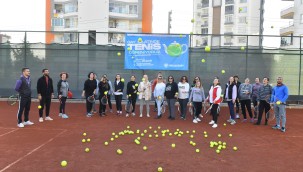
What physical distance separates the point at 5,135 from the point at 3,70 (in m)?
8.96

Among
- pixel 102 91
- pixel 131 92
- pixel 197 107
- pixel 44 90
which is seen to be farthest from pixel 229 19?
pixel 44 90

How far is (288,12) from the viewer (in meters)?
44.4

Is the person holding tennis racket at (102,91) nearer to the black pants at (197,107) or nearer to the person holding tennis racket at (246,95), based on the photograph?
the black pants at (197,107)

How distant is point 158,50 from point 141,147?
8.75 meters

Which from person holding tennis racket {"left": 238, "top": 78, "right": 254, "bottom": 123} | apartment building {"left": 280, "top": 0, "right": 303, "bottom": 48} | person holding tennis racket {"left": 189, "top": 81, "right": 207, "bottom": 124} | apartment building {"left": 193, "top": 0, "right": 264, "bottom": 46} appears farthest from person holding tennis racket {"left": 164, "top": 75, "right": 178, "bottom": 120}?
apartment building {"left": 193, "top": 0, "right": 264, "bottom": 46}

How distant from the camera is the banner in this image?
1525 cm

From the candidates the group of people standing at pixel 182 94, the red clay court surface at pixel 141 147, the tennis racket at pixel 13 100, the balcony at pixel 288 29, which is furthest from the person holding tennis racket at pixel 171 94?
the balcony at pixel 288 29

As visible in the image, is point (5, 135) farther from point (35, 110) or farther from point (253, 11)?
point (253, 11)

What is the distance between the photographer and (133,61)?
1538 cm

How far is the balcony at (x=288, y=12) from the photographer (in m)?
43.7

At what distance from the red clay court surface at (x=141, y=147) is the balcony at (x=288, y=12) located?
38.3 meters

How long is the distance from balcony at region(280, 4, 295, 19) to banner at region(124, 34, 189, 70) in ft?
115

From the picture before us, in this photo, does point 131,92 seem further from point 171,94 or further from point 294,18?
point 294,18

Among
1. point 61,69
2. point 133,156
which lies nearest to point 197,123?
point 133,156
